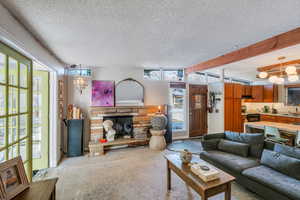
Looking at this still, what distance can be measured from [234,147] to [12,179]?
316 centimetres

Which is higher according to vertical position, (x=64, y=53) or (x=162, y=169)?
(x=64, y=53)

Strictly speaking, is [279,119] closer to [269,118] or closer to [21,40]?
[269,118]

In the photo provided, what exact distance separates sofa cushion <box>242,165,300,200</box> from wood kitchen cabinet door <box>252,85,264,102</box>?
4.21m

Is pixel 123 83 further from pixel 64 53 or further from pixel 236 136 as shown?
pixel 236 136

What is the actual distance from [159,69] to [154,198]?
3.71m

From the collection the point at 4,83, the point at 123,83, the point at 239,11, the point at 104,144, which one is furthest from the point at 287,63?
the point at 4,83

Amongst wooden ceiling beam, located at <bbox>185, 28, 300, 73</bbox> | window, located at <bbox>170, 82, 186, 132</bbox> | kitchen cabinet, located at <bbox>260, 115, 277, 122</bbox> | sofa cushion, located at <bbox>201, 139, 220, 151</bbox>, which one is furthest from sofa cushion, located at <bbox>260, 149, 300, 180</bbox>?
kitchen cabinet, located at <bbox>260, 115, 277, 122</bbox>

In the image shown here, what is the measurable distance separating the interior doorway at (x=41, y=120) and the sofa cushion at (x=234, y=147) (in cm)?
370

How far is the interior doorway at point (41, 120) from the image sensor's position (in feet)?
9.42

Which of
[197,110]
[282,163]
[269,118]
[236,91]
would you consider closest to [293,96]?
[269,118]

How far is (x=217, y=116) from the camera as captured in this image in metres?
4.71

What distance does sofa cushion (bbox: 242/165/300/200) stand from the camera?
1.54 m

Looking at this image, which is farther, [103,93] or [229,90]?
[229,90]

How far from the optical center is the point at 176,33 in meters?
2.16
